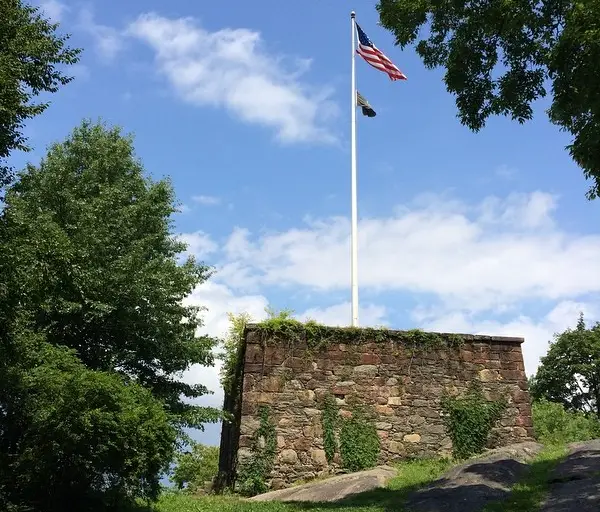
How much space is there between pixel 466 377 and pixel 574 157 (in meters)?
8.26

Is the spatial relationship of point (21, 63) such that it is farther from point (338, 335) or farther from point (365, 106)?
point (365, 106)

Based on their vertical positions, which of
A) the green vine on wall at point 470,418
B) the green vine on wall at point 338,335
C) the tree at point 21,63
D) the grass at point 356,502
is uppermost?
the tree at point 21,63

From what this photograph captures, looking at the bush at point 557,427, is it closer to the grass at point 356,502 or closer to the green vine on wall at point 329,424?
the grass at point 356,502

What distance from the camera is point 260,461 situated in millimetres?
12094

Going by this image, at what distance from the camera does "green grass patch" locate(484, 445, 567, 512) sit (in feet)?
25.1

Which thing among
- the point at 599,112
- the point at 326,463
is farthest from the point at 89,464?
the point at 599,112

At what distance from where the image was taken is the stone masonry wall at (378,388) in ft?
40.8

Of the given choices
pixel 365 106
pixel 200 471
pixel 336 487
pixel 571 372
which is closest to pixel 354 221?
pixel 365 106

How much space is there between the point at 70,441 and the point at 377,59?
600 inches

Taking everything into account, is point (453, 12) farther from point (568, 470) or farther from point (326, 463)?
point (326, 463)

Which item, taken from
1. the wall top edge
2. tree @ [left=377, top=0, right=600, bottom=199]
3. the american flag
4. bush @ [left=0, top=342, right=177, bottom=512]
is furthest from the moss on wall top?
the american flag

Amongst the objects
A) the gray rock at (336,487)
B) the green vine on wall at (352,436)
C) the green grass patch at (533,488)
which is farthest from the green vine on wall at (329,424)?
the green grass patch at (533,488)

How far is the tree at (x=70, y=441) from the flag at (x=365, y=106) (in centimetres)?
1391

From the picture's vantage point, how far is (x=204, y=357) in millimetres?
16375
